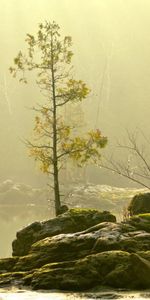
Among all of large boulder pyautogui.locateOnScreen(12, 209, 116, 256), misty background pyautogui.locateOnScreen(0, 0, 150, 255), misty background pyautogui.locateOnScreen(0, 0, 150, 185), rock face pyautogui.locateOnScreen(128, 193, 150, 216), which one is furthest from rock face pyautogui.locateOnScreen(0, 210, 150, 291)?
misty background pyautogui.locateOnScreen(0, 0, 150, 185)

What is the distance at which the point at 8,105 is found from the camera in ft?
504

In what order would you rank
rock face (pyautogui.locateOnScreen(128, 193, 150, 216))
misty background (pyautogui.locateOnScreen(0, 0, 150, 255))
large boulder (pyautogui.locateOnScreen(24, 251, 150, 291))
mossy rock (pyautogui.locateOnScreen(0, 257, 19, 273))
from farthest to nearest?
1. misty background (pyautogui.locateOnScreen(0, 0, 150, 255))
2. rock face (pyautogui.locateOnScreen(128, 193, 150, 216))
3. mossy rock (pyautogui.locateOnScreen(0, 257, 19, 273))
4. large boulder (pyautogui.locateOnScreen(24, 251, 150, 291))

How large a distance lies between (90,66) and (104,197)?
111552 mm

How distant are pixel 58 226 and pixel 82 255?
2639 millimetres

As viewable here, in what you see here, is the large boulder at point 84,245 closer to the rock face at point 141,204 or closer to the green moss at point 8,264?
the green moss at point 8,264

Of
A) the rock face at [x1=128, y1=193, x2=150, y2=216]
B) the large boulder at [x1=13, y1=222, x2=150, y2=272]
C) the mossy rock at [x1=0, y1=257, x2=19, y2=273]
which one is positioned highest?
the rock face at [x1=128, y1=193, x2=150, y2=216]

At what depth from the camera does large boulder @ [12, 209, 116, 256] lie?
631 inches

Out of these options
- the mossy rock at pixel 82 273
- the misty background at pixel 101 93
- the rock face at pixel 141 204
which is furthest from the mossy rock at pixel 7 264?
the misty background at pixel 101 93

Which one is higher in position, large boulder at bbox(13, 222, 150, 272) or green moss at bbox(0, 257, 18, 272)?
large boulder at bbox(13, 222, 150, 272)

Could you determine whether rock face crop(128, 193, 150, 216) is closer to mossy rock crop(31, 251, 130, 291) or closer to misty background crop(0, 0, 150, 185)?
mossy rock crop(31, 251, 130, 291)

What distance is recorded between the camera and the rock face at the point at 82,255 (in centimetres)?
1223

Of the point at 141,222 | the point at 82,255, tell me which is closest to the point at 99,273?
the point at 82,255

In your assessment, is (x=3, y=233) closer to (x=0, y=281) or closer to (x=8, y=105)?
(x=0, y=281)

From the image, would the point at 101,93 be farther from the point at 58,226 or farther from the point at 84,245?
the point at 84,245
